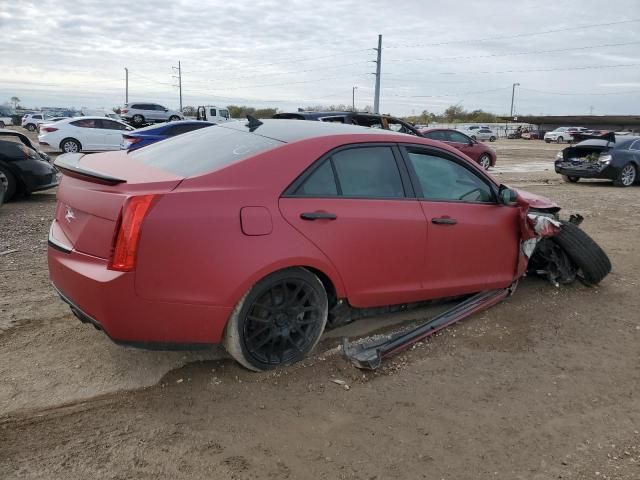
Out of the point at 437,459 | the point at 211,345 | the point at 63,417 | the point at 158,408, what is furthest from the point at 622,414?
the point at 63,417

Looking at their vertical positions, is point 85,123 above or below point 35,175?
above

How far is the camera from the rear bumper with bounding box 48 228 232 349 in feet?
9.39

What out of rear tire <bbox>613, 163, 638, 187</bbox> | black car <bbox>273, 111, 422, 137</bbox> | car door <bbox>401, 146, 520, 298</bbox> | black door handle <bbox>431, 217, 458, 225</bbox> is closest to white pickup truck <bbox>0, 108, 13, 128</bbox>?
black car <bbox>273, 111, 422, 137</bbox>

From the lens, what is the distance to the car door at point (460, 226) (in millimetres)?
3967

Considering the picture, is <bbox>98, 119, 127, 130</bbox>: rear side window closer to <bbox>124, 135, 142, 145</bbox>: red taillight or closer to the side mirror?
<bbox>124, 135, 142, 145</bbox>: red taillight

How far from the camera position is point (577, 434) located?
9.64 ft

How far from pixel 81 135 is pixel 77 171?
18.4 metres

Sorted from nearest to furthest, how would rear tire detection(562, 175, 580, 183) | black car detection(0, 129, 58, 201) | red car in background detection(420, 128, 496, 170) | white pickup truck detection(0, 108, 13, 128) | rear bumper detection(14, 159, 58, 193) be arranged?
black car detection(0, 129, 58, 201) → rear bumper detection(14, 159, 58, 193) → rear tire detection(562, 175, 580, 183) → red car in background detection(420, 128, 496, 170) → white pickup truck detection(0, 108, 13, 128)

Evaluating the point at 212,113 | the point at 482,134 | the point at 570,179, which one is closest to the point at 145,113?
the point at 212,113

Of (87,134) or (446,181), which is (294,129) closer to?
(446,181)

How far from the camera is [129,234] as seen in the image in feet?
9.26

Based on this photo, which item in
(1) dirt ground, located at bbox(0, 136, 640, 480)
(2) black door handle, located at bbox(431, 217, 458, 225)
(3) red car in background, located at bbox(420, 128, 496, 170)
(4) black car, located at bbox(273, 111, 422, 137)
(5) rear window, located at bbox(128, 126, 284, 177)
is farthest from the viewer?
(3) red car in background, located at bbox(420, 128, 496, 170)

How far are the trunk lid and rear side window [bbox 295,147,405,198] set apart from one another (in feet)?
2.86

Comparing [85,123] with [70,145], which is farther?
[85,123]
